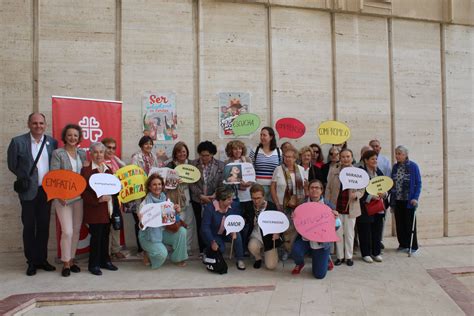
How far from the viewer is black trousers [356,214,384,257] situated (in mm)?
5516

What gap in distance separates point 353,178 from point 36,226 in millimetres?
4369

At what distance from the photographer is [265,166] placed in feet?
18.5

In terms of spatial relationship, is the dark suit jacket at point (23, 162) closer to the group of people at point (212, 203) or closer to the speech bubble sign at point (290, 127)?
the group of people at point (212, 203)

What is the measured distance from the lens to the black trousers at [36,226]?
489cm

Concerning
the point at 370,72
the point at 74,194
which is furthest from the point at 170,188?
the point at 370,72

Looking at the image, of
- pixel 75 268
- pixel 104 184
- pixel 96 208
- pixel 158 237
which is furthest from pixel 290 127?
pixel 75 268

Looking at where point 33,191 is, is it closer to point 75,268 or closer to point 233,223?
point 75,268

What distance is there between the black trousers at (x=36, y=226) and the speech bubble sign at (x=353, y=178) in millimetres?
4055

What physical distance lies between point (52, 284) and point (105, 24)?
4.26m

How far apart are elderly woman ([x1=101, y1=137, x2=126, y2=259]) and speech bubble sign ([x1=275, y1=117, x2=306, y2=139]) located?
104 inches

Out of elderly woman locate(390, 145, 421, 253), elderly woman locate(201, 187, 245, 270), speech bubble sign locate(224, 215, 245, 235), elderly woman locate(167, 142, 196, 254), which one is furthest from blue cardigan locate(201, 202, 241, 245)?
elderly woman locate(390, 145, 421, 253)

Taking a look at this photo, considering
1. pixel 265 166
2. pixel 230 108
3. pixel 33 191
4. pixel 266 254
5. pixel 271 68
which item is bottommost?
pixel 266 254

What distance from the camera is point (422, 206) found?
748cm

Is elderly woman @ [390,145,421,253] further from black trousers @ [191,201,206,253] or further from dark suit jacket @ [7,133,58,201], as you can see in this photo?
dark suit jacket @ [7,133,58,201]
